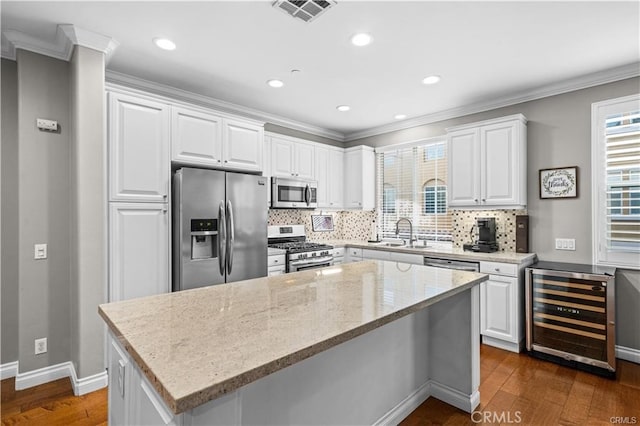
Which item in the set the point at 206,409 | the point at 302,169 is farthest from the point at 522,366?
the point at 302,169

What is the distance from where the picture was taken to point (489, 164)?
3629 mm

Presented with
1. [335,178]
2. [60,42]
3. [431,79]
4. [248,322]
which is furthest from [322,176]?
[248,322]

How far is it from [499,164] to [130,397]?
3752 millimetres

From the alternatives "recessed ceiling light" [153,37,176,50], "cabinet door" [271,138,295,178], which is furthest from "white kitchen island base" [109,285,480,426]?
"cabinet door" [271,138,295,178]

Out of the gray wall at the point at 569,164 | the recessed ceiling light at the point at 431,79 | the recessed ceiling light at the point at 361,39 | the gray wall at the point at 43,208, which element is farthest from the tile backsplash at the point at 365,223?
the recessed ceiling light at the point at 361,39

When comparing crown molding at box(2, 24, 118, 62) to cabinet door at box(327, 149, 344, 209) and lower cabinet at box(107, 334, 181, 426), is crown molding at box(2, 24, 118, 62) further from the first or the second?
cabinet door at box(327, 149, 344, 209)

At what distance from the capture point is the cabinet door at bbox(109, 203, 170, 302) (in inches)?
105

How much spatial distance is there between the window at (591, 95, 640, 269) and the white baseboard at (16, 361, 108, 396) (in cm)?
451

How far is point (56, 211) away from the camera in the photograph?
2693mm

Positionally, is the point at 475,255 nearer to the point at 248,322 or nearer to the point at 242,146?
the point at 242,146

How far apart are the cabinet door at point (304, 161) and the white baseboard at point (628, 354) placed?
3.78 meters

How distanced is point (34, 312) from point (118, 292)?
66 centimetres

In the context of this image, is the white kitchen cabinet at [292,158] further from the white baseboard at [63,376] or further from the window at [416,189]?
the white baseboard at [63,376]

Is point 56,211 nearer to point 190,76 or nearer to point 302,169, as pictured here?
point 190,76
